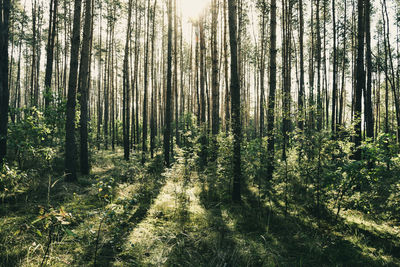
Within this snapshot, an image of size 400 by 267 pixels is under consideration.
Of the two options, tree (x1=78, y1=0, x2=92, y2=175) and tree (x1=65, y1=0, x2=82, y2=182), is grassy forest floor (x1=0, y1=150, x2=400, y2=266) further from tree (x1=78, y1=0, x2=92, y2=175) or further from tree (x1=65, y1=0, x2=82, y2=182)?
tree (x1=78, y1=0, x2=92, y2=175)

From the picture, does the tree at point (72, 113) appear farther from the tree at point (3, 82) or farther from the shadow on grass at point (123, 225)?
the shadow on grass at point (123, 225)

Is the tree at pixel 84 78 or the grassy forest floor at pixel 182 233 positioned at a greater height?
the tree at pixel 84 78

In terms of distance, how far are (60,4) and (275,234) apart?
22.9 meters

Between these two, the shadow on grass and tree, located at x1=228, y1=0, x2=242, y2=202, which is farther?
tree, located at x1=228, y1=0, x2=242, y2=202

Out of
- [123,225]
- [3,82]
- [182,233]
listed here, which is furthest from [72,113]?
[182,233]

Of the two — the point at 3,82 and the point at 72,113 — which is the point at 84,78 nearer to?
the point at 72,113

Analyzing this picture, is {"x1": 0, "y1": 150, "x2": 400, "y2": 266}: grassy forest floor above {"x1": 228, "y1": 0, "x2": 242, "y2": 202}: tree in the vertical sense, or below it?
below

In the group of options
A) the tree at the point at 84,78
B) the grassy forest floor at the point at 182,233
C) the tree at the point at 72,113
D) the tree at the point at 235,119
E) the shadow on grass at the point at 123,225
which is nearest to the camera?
the grassy forest floor at the point at 182,233

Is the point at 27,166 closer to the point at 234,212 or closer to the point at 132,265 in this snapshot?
the point at 132,265

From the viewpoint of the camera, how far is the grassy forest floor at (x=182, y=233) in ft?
9.86

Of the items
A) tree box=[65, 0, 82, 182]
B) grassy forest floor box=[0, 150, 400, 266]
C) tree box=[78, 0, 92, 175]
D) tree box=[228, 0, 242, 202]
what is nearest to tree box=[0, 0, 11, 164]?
tree box=[65, 0, 82, 182]

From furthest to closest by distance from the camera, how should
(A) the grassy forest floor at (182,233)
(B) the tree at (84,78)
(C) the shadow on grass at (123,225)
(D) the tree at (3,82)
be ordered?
1. (B) the tree at (84,78)
2. (D) the tree at (3,82)
3. (C) the shadow on grass at (123,225)
4. (A) the grassy forest floor at (182,233)

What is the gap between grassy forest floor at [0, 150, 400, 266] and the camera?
9.86 ft

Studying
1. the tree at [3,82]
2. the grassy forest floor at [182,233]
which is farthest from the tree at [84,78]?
the grassy forest floor at [182,233]
